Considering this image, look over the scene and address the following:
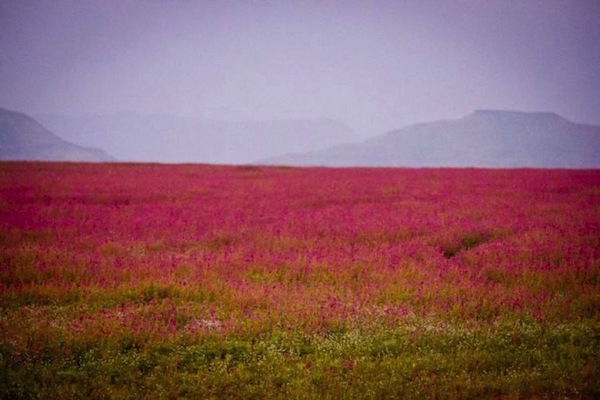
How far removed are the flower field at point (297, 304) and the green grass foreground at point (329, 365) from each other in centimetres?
2

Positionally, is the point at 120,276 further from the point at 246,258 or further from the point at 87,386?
the point at 87,386

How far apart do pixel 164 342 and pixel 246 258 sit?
3.82 metres

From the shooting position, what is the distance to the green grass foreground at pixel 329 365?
4.89 metres

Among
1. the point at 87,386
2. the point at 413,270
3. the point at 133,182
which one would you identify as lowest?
the point at 87,386

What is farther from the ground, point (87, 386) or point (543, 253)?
point (543, 253)

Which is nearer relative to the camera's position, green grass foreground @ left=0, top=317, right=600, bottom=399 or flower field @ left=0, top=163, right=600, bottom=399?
green grass foreground @ left=0, top=317, right=600, bottom=399

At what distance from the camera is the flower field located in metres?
5.12

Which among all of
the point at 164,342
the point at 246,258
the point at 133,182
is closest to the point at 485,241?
the point at 246,258

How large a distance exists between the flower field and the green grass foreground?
23mm

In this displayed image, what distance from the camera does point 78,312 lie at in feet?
22.2

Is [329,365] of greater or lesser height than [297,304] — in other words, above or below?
below

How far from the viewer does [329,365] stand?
5.45 metres

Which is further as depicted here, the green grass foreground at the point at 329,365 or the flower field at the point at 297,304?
the flower field at the point at 297,304

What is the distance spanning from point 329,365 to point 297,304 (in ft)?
5.56
